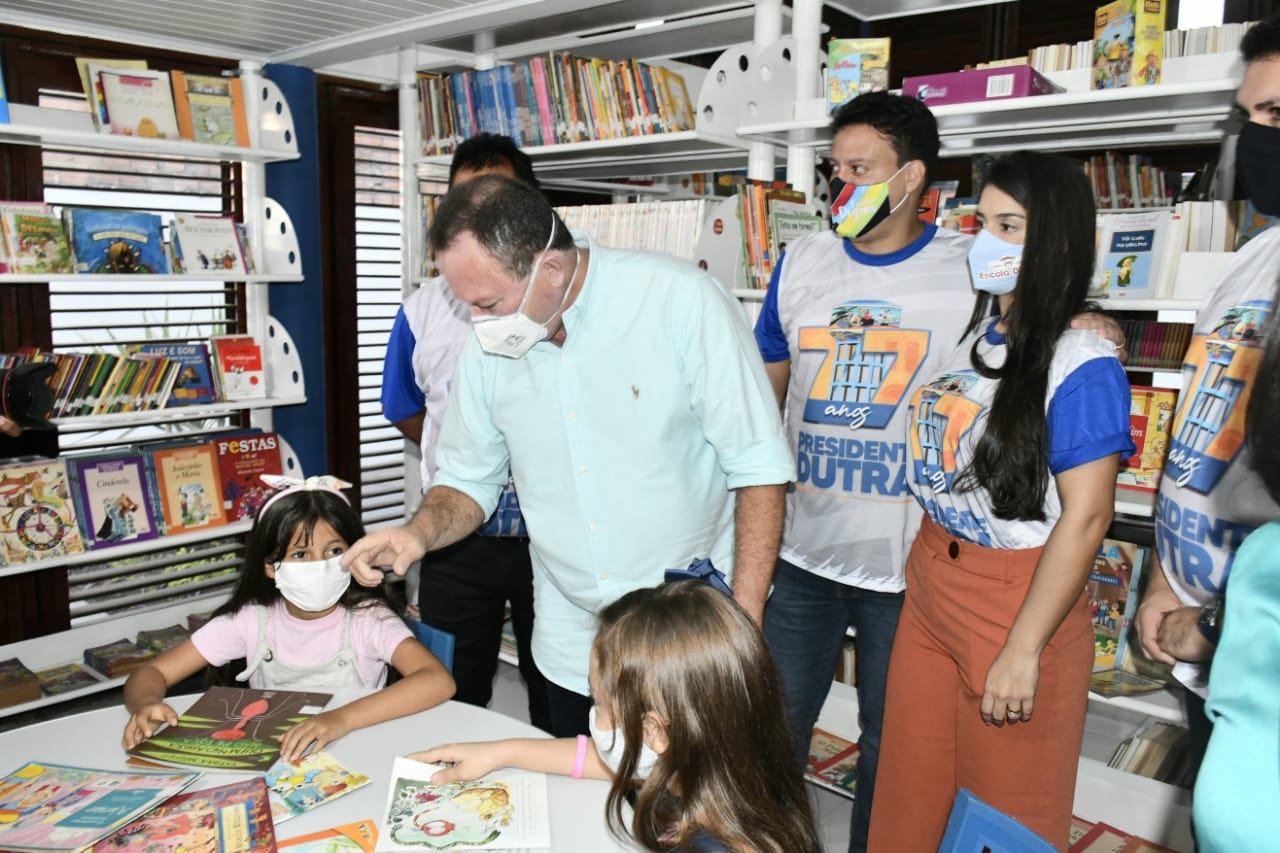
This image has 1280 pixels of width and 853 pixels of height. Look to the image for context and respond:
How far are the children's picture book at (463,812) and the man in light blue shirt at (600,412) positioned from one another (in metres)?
0.35

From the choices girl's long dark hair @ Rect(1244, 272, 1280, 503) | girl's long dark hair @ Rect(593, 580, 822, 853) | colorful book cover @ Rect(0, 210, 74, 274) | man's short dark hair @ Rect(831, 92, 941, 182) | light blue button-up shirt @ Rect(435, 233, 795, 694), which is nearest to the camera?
girl's long dark hair @ Rect(1244, 272, 1280, 503)

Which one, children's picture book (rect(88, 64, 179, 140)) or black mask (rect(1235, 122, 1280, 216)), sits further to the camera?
children's picture book (rect(88, 64, 179, 140))

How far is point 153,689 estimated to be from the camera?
1794mm

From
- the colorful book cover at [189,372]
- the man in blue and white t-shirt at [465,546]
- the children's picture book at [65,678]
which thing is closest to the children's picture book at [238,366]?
the colorful book cover at [189,372]

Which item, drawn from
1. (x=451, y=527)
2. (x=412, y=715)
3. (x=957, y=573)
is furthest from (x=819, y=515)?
(x=412, y=715)

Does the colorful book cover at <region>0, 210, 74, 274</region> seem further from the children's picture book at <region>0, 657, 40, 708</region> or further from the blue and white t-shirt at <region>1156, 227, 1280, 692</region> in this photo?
the blue and white t-shirt at <region>1156, 227, 1280, 692</region>

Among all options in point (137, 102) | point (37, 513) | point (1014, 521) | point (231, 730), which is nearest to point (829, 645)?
point (1014, 521)

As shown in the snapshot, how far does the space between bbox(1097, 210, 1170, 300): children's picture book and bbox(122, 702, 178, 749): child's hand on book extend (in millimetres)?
2244

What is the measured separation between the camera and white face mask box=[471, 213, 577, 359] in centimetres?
167

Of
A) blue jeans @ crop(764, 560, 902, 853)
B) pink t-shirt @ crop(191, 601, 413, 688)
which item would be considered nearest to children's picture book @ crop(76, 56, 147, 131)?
pink t-shirt @ crop(191, 601, 413, 688)

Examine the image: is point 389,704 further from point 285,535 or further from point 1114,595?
point 1114,595

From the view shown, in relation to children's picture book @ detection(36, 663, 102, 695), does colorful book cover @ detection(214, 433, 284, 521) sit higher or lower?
higher

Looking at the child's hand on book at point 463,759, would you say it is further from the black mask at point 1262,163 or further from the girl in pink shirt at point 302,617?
the black mask at point 1262,163

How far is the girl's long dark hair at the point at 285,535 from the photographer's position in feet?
6.68
